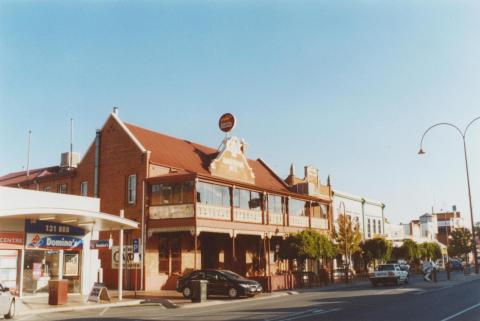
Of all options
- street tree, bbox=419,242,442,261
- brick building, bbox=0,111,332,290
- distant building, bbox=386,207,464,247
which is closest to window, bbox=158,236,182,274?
brick building, bbox=0,111,332,290

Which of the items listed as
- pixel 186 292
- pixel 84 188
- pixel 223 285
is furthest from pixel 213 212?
pixel 84 188

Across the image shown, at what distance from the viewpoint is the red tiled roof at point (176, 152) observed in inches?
1287

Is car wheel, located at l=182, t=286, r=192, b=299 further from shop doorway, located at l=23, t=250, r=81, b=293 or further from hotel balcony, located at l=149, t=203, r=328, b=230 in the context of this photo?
shop doorway, located at l=23, t=250, r=81, b=293

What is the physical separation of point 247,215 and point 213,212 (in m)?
3.48

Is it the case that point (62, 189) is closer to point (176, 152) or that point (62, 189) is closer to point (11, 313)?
point (176, 152)

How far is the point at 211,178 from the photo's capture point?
29734 mm

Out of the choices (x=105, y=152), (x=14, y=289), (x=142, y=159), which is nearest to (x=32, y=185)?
(x=105, y=152)

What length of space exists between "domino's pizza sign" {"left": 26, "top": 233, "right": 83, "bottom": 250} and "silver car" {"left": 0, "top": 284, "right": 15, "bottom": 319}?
7025 mm

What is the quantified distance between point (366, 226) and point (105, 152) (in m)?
31.5

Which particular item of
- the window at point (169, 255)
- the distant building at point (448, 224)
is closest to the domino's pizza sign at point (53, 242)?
the window at point (169, 255)

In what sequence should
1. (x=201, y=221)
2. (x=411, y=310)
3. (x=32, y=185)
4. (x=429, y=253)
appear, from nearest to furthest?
(x=411, y=310) → (x=201, y=221) → (x=32, y=185) → (x=429, y=253)

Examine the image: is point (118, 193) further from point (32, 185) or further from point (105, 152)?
point (32, 185)

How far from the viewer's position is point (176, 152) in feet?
114

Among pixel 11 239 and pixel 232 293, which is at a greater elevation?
pixel 11 239
